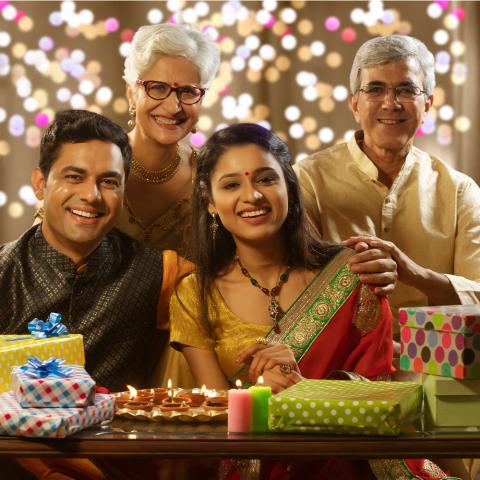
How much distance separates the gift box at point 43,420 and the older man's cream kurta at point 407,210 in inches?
57.6

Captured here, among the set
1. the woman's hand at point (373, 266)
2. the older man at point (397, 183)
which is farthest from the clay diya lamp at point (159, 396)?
the older man at point (397, 183)

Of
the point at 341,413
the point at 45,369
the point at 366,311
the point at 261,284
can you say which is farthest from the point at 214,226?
the point at 341,413

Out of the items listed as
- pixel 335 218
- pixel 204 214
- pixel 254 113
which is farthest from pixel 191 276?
pixel 254 113

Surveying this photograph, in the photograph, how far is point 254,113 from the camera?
4113mm

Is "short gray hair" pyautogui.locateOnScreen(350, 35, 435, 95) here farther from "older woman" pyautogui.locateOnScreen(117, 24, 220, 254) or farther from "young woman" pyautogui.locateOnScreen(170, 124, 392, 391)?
"young woman" pyautogui.locateOnScreen(170, 124, 392, 391)

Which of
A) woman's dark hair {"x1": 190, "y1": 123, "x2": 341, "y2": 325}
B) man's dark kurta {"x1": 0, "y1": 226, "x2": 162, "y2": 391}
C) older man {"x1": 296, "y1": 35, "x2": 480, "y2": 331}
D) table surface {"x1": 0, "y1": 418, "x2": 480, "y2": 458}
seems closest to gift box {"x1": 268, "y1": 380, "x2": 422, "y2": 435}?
table surface {"x1": 0, "y1": 418, "x2": 480, "y2": 458}

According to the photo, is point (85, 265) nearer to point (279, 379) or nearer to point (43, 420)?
point (279, 379)

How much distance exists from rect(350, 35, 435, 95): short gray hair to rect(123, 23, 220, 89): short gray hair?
1.51 feet

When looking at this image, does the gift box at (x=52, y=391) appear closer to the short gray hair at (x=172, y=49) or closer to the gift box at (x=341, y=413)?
the gift box at (x=341, y=413)

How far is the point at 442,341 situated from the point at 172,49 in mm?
1551

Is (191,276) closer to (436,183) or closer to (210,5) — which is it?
(436,183)

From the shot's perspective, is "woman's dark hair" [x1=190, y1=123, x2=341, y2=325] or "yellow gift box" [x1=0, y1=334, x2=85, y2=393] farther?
"woman's dark hair" [x1=190, y1=123, x2=341, y2=325]

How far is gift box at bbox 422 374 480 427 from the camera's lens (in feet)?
5.27

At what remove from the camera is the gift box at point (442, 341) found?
158 cm
